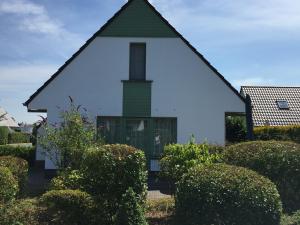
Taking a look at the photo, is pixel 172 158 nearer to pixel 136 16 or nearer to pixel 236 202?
pixel 236 202

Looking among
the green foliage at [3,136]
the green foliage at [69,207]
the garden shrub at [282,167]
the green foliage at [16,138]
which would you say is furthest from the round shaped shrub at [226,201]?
the green foliage at [16,138]

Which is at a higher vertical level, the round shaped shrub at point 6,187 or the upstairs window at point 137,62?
the upstairs window at point 137,62

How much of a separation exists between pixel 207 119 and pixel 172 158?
10.0m

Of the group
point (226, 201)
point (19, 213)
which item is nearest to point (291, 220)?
point (226, 201)

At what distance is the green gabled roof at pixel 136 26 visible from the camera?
21875mm

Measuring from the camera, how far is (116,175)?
10062mm

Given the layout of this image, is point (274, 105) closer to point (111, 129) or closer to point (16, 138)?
point (111, 129)

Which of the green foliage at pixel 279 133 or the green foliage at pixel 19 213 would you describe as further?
the green foliage at pixel 279 133

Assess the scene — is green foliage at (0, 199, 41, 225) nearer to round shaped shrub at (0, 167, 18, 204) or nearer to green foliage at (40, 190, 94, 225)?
round shaped shrub at (0, 167, 18, 204)

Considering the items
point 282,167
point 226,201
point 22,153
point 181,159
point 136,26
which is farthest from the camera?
point 22,153

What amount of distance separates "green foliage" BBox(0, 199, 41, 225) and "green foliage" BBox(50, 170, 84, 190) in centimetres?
121

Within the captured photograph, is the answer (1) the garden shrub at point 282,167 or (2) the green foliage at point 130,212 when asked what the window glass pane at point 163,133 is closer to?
(1) the garden shrub at point 282,167

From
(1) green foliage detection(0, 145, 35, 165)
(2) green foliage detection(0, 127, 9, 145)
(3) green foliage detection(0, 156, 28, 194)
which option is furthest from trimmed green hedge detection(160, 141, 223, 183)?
(2) green foliage detection(0, 127, 9, 145)

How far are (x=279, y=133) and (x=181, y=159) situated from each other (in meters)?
15.0
